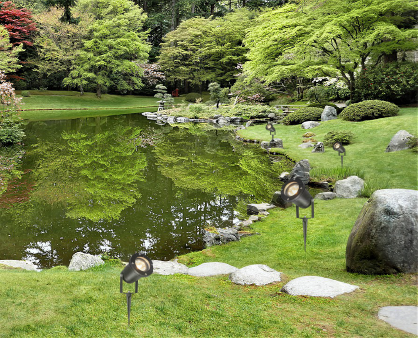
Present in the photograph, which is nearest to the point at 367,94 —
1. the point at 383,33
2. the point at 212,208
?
the point at 383,33

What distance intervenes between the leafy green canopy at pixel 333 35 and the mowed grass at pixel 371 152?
3.06 m

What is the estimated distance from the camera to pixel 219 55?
3553cm

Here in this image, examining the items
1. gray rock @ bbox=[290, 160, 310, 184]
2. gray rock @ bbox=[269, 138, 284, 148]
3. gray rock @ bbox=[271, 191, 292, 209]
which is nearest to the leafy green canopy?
gray rock @ bbox=[269, 138, 284, 148]

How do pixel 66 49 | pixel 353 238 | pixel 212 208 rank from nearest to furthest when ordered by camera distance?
pixel 353 238 → pixel 212 208 → pixel 66 49

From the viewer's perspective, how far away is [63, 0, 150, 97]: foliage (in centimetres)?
3172

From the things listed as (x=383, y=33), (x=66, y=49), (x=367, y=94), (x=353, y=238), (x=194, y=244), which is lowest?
(x=194, y=244)

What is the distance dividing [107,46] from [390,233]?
34.8 meters

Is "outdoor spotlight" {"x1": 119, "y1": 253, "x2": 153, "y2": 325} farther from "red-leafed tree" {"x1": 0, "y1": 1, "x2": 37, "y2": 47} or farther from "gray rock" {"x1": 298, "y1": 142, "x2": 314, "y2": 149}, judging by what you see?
"red-leafed tree" {"x1": 0, "y1": 1, "x2": 37, "y2": 47}

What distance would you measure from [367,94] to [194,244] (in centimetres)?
1363

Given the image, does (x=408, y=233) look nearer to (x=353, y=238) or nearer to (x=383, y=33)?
(x=353, y=238)

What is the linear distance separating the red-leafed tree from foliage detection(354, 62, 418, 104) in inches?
1071

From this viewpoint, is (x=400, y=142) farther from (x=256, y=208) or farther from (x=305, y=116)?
(x=305, y=116)

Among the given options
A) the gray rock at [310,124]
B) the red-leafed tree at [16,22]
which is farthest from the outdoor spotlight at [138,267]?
the red-leafed tree at [16,22]

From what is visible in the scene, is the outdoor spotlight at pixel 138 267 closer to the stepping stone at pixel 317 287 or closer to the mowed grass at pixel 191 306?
the mowed grass at pixel 191 306
